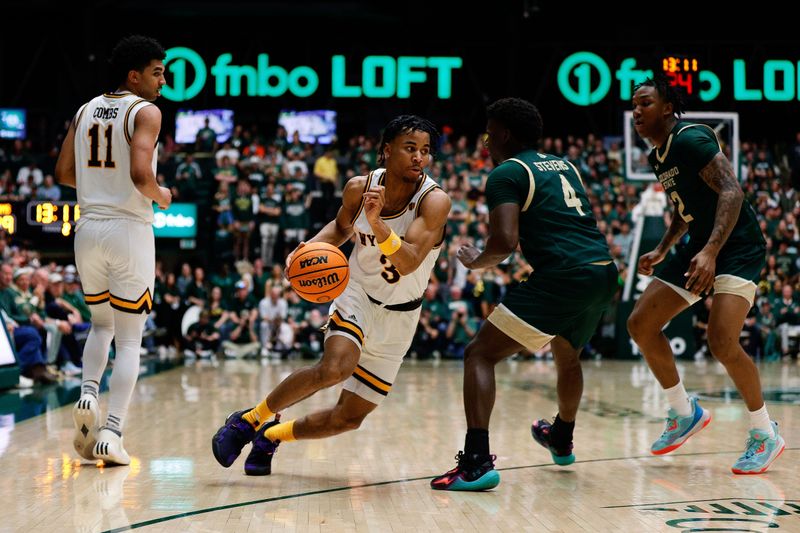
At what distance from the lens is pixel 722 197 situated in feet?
16.9

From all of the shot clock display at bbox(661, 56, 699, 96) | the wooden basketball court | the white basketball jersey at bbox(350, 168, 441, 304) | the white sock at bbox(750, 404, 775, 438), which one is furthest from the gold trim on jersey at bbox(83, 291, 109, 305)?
the shot clock display at bbox(661, 56, 699, 96)

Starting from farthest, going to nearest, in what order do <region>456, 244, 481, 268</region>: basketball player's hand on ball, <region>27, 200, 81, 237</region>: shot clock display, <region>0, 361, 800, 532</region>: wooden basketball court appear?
<region>27, 200, 81, 237</region>: shot clock display → <region>456, 244, 481, 268</region>: basketball player's hand on ball → <region>0, 361, 800, 532</region>: wooden basketball court

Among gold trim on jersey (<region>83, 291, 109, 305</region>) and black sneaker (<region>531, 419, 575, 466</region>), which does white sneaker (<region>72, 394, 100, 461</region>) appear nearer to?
gold trim on jersey (<region>83, 291, 109, 305</region>)

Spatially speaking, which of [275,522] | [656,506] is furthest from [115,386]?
[656,506]

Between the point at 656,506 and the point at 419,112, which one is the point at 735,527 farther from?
the point at 419,112

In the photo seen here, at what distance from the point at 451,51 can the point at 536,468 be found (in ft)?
69.3

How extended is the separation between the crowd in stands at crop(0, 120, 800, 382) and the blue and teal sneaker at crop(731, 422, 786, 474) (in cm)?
855

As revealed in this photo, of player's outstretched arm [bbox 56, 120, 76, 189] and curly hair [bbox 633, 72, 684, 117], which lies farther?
curly hair [bbox 633, 72, 684, 117]

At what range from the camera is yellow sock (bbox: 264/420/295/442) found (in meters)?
5.10

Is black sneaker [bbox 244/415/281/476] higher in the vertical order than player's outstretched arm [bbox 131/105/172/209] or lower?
lower

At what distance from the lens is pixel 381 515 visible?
163 inches

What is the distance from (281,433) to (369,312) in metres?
0.77

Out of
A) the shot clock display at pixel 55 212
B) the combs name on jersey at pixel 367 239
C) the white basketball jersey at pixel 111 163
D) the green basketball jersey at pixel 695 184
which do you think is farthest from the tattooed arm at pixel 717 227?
the shot clock display at pixel 55 212

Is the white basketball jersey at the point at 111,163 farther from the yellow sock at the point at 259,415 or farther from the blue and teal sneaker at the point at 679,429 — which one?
the blue and teal sneaker at the point at 679,429
